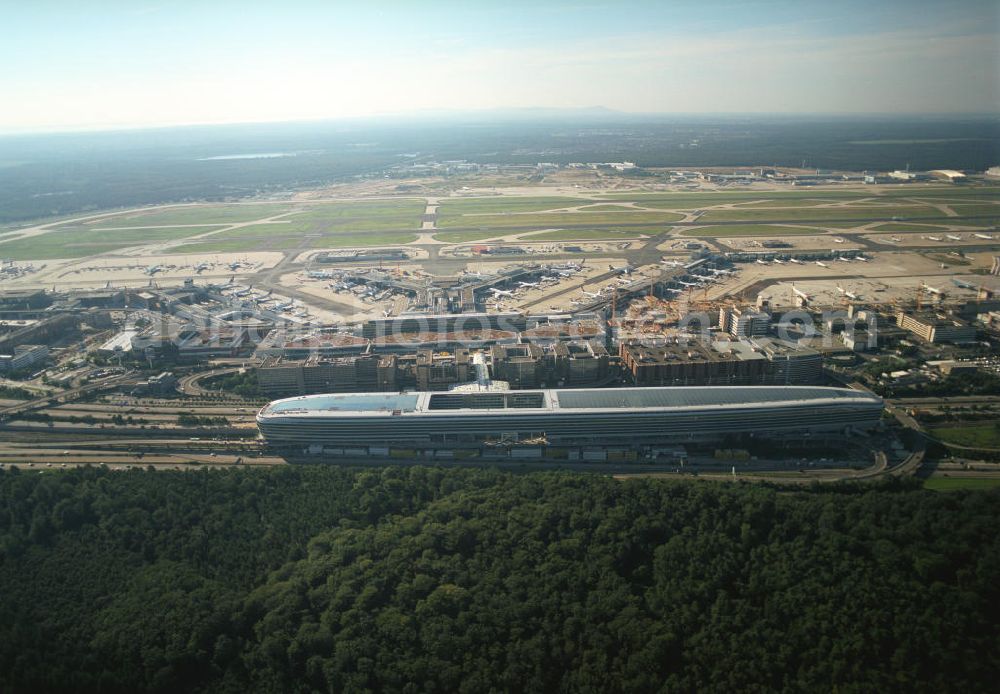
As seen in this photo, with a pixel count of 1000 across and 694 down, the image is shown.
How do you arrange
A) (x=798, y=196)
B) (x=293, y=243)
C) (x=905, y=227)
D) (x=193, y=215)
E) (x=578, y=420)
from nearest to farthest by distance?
(x=578, y=420)
(x=905, y=227)
(x=293, y=243)
(x=798, y=196)
(x=193, y=215)

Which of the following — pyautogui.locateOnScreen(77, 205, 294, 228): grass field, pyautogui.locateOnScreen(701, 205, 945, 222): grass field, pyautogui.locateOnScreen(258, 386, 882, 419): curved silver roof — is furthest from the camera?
pyautogui.locateOnScreen(77, 205, 294, 228): grass field

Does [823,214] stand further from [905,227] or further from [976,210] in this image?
[976,210]

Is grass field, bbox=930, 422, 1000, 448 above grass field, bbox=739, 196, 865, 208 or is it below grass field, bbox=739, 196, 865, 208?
below

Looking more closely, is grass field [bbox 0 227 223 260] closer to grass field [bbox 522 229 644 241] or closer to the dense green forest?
grass field [bbox 522 229 644 241]

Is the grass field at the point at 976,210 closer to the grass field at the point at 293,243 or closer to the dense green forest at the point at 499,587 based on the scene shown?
the grass field at the point at 293,243

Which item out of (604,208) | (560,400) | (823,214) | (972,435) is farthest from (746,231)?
(560,400)

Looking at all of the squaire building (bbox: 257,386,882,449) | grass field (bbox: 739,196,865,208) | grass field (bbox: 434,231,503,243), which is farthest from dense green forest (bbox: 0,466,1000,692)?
grass field (bbox: 739,196,865,208)
